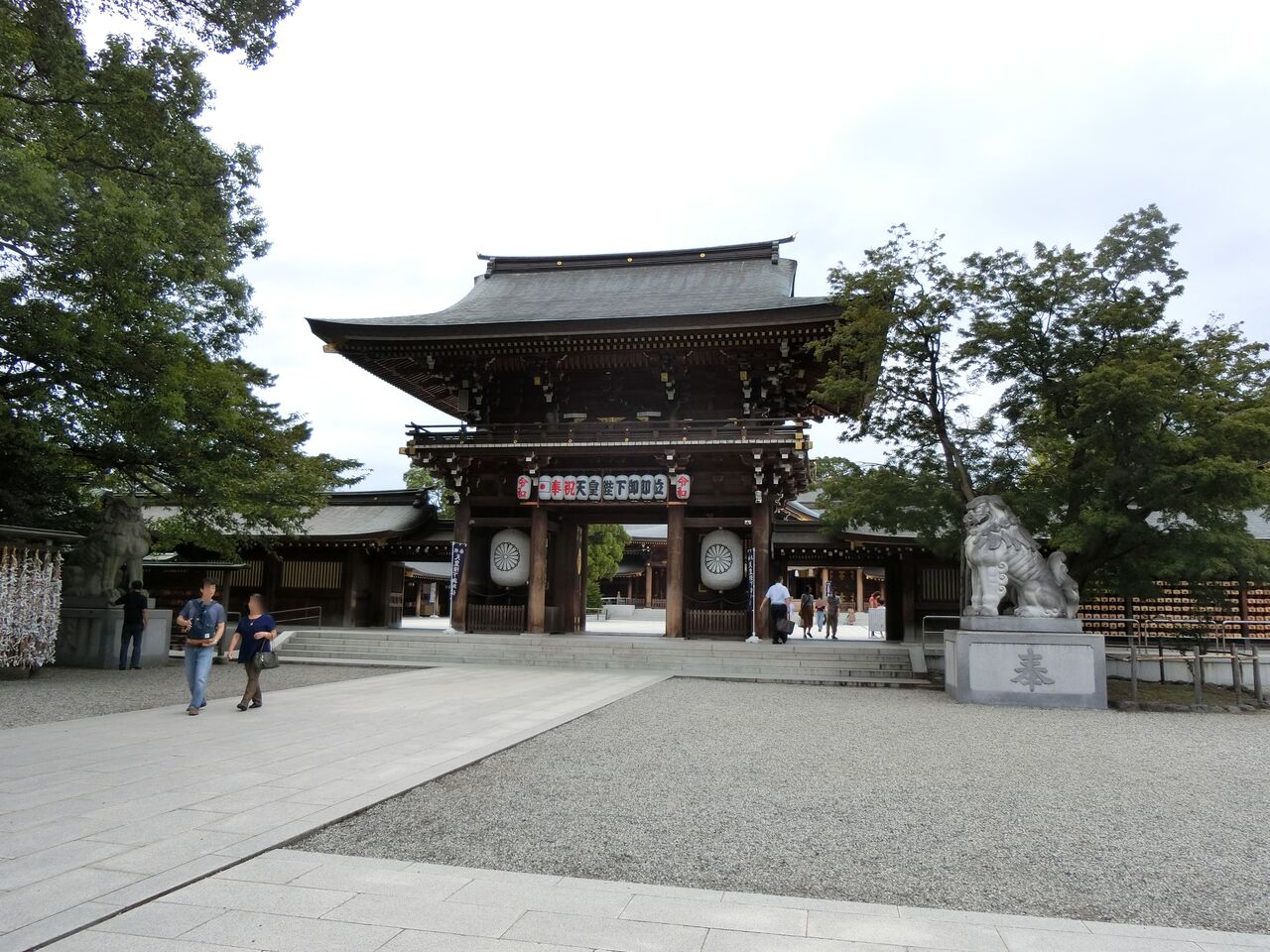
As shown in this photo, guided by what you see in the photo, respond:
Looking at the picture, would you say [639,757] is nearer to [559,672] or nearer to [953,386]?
[559,672]

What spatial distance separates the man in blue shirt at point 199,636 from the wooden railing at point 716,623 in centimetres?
1178

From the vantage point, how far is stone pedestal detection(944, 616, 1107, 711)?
12.0 metres

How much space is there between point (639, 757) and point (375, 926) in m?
4.20

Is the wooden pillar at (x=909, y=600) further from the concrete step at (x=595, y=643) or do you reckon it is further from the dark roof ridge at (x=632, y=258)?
the dark roof ridge at (x=632, y=258)

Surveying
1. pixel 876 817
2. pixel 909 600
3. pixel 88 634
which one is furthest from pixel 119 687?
pixel 909 600

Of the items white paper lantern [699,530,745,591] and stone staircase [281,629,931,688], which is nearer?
stone staircase [281,629,931,688]

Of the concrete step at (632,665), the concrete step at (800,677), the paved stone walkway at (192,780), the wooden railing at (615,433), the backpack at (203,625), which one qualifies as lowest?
the concrete step at (800,677)

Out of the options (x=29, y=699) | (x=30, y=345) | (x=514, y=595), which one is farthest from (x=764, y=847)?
(x=514, y=595)

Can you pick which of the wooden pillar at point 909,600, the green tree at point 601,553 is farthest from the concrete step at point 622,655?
the green tree at point 601,553

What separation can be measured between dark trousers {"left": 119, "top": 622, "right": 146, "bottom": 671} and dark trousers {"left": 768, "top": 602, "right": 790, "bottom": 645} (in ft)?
40.9

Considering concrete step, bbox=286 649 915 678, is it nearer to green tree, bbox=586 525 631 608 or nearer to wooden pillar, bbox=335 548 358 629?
wooden pillar, bbox=335 548 358 629

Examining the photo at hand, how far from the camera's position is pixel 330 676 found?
45.8ft

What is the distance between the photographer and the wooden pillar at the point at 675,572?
60.6ft

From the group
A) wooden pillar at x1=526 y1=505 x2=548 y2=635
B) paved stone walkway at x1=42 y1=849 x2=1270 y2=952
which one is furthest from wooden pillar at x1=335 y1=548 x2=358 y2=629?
paved stone walkway at x1=42 y1=849 x2=1270 y2=952
